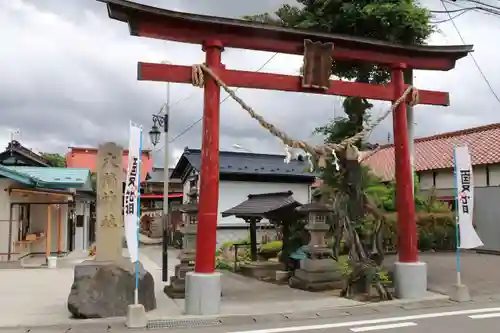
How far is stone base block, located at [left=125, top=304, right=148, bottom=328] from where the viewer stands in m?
8.71

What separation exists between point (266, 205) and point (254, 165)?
10.9m

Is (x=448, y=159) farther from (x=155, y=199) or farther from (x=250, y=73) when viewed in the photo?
(x=155, y=199)

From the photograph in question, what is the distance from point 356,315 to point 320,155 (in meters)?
3.67

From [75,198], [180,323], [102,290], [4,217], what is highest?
[75,198]

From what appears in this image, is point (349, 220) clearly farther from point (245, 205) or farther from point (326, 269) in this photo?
point (245, 205)

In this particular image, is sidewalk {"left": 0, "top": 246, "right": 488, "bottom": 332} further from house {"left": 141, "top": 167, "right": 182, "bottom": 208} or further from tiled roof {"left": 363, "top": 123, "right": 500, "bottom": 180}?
house {"left": 141, "top": 167, "right": 182, "bottom": 208}

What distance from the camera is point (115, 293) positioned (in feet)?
31.5

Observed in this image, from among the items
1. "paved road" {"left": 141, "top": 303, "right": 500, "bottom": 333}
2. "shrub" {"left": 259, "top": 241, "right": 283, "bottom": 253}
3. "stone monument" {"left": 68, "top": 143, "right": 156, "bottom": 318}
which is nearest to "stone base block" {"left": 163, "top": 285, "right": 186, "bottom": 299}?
"stone monument" {"left": 68, "top": 143, "right": 156, "bottom": 318}

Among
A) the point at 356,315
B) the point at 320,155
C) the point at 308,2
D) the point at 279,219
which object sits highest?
the point at 308,2

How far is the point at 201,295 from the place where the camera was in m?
9.54

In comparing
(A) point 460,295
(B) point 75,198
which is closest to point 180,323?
(A) point 460,295

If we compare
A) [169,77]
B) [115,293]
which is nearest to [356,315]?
[115,293]

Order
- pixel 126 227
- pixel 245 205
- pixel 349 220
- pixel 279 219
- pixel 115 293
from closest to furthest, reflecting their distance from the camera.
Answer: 1. pixel 126 227
2. pixel 115 293
3. pixel 349 220
4. pixel 279 219
5. pixel 245 205

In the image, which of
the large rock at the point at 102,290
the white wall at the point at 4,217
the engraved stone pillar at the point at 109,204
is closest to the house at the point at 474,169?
the engraved stone pillar at the point at 109,204
